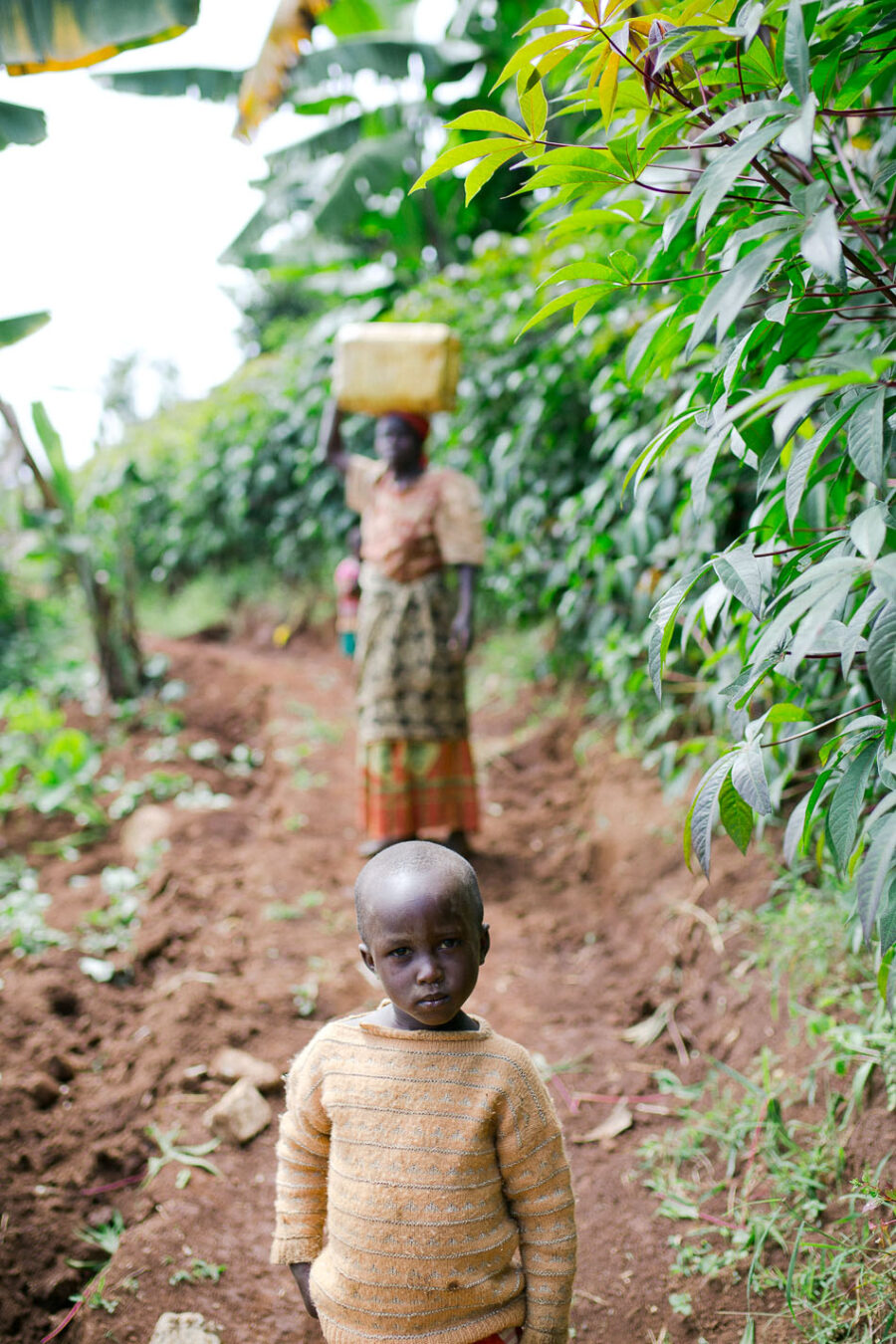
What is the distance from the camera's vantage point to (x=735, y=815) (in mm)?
1246

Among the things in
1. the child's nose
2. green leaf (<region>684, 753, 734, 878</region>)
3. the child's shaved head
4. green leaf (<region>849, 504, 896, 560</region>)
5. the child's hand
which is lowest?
the child's hand

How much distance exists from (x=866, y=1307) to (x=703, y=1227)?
43 cm

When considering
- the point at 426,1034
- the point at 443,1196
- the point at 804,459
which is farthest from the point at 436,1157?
the point at 804,459

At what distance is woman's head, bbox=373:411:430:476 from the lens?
136 inches

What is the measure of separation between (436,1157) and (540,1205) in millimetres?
161

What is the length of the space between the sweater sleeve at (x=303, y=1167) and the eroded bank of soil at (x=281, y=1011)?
458 mm

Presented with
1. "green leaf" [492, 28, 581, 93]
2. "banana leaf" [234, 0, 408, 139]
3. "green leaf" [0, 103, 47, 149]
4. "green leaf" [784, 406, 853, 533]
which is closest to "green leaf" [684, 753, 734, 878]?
"green leaf" [784, 406, 853, 533]

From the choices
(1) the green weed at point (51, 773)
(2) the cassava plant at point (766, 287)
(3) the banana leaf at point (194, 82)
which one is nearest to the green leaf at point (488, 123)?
(2) the cassava plant at point (766, 287)

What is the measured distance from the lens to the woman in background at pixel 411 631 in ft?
11.4

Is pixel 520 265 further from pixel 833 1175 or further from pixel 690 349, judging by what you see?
pixel 833 1175

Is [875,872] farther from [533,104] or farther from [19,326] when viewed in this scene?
[19,326]

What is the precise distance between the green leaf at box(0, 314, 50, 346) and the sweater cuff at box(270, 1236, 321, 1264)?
3.30 meters

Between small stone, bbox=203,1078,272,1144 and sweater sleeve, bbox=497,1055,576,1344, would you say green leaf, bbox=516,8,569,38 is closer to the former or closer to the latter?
sweater sleeve, bbox=497,1055,576,1344

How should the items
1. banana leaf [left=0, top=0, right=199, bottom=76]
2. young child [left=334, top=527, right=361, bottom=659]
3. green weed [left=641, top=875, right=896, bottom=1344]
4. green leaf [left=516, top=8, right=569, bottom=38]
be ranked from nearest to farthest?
green leaf [left=516, top=8, right=569, bottom=38]
green weed [left=641, top=875, right=896, bottom=1344]
banana leaf [left=0, top=0, right=199, bottom=76]
young child [left=334, top=527, right=361, bottom=659]
